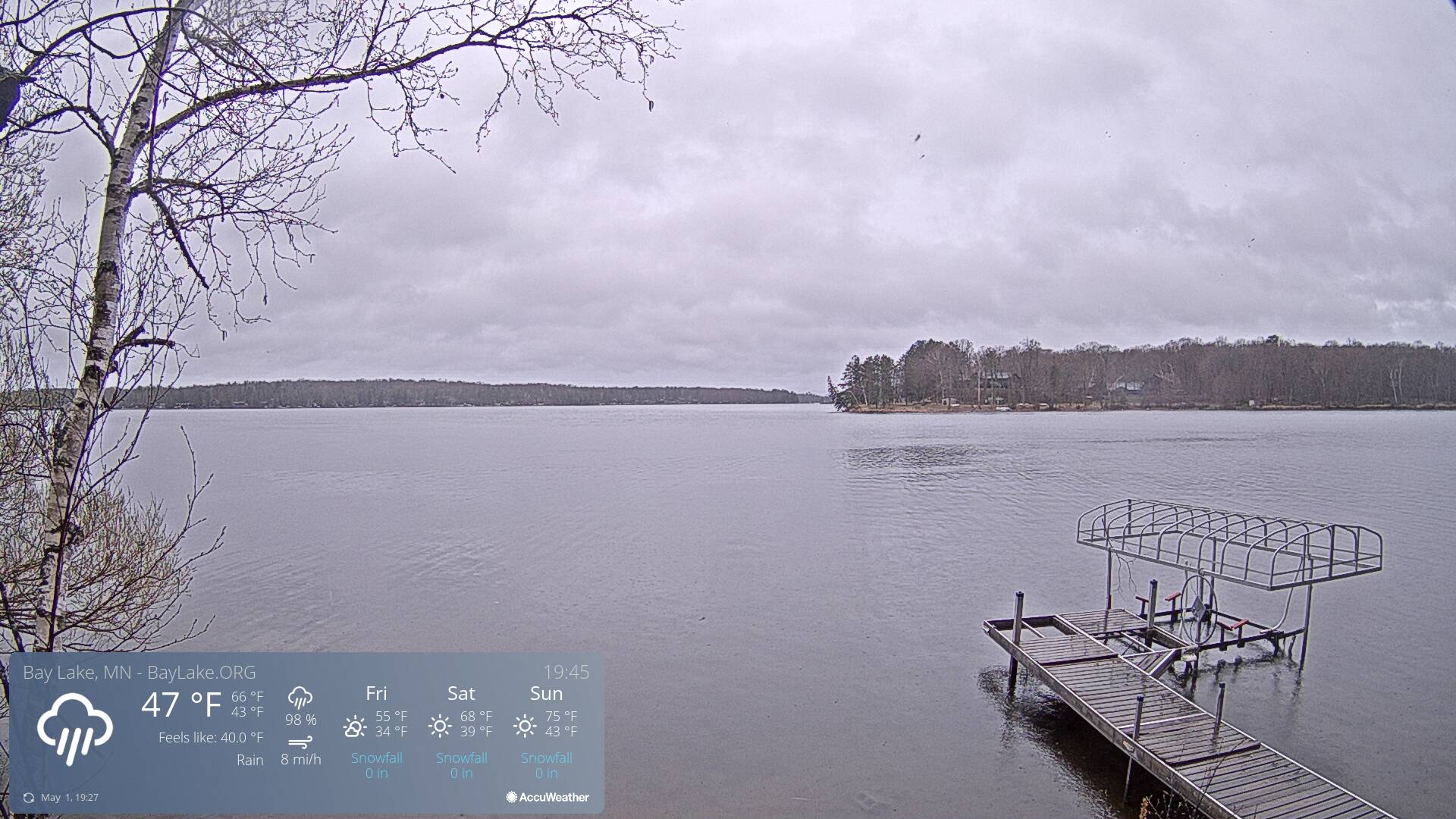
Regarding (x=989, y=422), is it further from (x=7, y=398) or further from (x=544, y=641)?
(x=7, y=398)

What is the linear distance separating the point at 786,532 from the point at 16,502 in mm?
21746

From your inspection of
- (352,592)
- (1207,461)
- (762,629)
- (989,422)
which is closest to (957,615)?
(762,629)

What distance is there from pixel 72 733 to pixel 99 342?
177cm

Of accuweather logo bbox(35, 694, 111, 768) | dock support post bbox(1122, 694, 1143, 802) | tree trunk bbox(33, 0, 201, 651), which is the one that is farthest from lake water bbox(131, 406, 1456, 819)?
tree trunk bbox(33, 0, 201, 651)

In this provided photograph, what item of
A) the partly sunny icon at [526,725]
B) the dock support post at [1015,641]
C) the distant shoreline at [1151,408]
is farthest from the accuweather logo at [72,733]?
the distant shoreline at [1151,408]

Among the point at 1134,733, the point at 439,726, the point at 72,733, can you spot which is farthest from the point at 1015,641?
the point at 72,733

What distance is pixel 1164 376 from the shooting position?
5669 inches

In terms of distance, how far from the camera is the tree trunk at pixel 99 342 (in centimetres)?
348

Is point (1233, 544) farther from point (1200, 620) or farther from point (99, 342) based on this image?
point (99, 342)

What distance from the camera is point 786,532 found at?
86.3ft

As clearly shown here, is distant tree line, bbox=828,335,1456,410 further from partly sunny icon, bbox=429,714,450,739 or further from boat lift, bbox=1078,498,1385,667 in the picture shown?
partly sunny icon, bbox=429,714,450,739

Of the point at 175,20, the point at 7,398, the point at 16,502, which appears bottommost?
the point at 16,502
